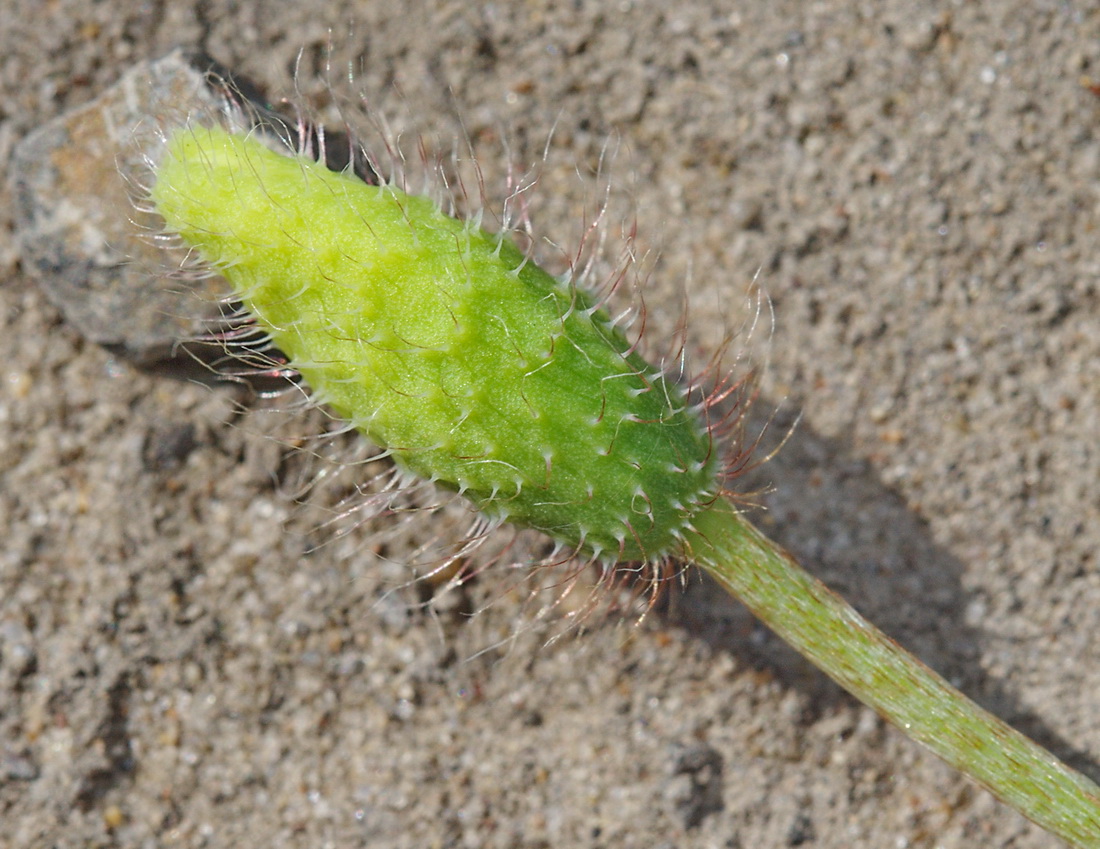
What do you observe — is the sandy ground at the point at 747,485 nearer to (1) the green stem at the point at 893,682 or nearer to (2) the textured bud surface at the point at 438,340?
(1) the green stem at the point at 893,682

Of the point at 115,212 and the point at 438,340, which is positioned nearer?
the point at 438,340

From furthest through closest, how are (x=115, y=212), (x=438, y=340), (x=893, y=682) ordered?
(x=115, y=212) < (x=893, y=682) < (x=438, y=340)

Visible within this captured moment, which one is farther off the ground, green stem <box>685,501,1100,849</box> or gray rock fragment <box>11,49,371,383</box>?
gray rock fragment <box>11,49,371,383</box>

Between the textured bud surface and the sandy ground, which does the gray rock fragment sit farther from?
the textured bud surface

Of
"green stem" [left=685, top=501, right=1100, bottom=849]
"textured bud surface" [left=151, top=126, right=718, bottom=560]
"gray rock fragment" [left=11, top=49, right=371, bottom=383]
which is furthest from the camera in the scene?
"gray rock fragment" [left=11, top=49, right=371, bottom=383]

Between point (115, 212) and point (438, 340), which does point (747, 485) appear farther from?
point (115, 212)

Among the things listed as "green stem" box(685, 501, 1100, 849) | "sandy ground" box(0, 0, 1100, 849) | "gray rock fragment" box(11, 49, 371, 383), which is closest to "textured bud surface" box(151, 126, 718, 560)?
"green stem" box(685, 501, 1100, 849)

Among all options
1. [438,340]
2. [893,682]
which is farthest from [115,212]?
[893,682]
